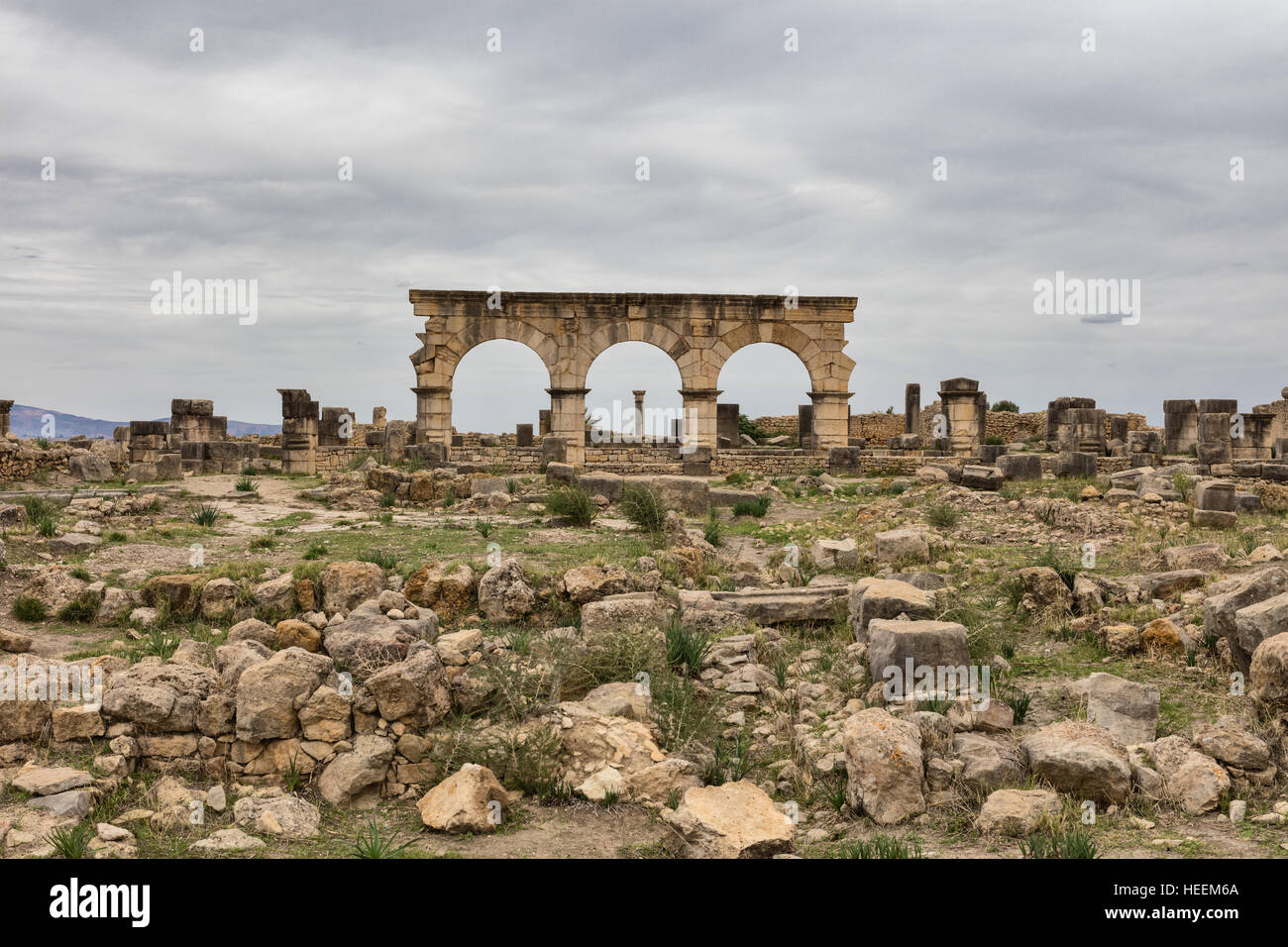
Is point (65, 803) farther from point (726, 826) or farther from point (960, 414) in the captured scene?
point (960, 414)

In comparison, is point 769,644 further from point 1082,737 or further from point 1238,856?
point 1238,856

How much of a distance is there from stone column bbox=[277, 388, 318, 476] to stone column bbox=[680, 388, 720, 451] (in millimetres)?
8968

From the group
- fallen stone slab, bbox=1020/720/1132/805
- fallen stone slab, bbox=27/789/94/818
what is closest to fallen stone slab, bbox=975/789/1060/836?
fallen stone slab, bbox=1020/720/1132/805

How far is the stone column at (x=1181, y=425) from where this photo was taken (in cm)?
2752

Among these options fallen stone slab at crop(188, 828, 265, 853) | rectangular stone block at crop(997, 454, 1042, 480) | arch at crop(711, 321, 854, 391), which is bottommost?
fallen stone slab at crop(188, 828, 265, 853)

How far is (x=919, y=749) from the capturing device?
17.8 ft

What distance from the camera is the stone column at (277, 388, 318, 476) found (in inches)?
918

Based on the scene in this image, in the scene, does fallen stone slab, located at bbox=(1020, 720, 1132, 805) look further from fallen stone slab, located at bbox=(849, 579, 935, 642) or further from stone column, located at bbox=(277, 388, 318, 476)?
stone column, located at bbox=(277, 388, 318, 476)

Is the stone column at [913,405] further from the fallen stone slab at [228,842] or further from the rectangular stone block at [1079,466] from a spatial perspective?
the fallen stone slab at [228,842]

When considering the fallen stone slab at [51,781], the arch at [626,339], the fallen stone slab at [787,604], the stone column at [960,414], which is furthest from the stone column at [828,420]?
the fallen stone slab at [51,781]

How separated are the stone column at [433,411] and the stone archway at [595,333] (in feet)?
0.08

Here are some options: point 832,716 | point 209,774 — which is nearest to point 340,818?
point 209,774

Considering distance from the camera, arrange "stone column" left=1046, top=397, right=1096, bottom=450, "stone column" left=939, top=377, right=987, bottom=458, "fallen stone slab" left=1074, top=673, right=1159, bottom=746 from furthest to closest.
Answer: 1. "stone column" left=1046, top=397, right=1096, bottom=450
2. "stone column" left=939, top=377, right=987, bottom=458
3. "fallen stone slab" left=1074, top=673, right=1159, bottom=746

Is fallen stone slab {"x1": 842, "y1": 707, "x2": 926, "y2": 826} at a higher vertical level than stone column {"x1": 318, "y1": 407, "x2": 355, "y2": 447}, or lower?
lower
